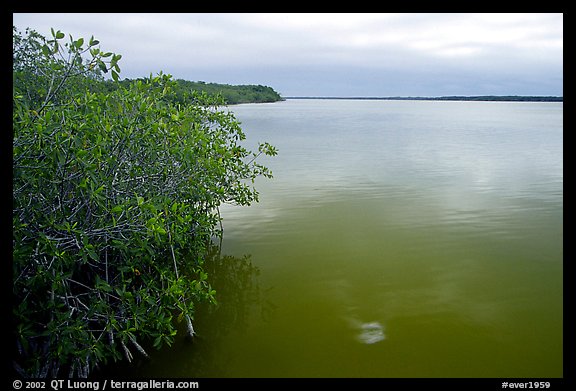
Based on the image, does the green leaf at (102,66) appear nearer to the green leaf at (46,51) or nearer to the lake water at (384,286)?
the green leaf at (46,51)

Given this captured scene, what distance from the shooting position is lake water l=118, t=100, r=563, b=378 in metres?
5.89

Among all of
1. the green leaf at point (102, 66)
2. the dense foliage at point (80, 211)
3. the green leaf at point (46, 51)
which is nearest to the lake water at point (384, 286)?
the dense foliage at point (80, 211)

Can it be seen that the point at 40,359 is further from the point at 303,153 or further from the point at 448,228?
the point at 303,153

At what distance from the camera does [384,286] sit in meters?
7.89

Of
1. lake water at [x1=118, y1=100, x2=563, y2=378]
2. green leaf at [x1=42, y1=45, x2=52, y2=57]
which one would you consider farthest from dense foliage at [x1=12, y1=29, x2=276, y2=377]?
lake water at [x1=118, y1=100, x2=563, y2=378]

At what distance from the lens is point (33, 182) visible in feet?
14.1

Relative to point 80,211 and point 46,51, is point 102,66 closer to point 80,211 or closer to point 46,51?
point 46,51

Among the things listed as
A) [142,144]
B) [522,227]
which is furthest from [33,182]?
[522,227]

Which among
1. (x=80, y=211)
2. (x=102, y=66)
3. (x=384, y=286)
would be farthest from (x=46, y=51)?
(x=384, y=286)

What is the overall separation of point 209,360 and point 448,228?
7.21 meters

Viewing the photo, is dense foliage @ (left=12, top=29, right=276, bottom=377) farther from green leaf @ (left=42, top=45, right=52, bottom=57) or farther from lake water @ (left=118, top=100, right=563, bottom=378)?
lake water @ (left=118, top=100, right=563, bottom=378)

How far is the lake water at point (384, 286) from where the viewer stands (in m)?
5.89

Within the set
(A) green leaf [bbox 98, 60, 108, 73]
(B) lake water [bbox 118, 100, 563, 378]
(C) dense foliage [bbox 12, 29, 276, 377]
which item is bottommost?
(B) lake water [bbox 118, 100, 563, 378]

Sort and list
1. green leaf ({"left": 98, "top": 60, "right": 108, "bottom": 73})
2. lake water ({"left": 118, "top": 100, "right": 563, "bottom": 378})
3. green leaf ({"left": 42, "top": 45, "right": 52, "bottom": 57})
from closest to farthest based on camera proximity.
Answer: green leaf ({"left": 42, "top": 45, "right": 52, "bottom": 57}) < green leaf ({"left": 98, "top": 60, "right": 108, "bottom": 73}) < lake water ({"left": 118, "top": 100, "right": 563, "bottom": 378})
